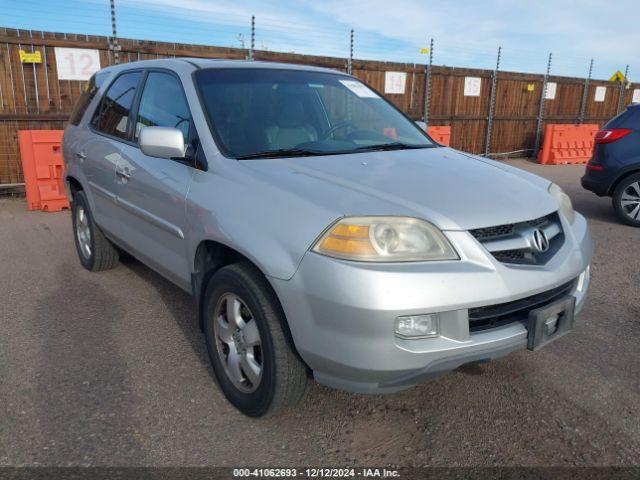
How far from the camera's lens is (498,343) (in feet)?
7.36

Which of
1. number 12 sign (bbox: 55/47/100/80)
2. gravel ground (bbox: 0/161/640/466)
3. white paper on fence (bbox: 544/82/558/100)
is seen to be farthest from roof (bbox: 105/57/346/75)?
white paper on fence (bbox: 544/82/558/100)

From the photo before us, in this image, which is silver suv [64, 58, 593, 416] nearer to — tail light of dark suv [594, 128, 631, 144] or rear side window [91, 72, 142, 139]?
rear side window [91, 72, 142, 139]

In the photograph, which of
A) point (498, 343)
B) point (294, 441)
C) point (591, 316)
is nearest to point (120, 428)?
point (294, 441)

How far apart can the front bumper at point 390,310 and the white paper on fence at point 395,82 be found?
11.1 meters

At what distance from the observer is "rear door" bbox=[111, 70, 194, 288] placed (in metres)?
3.03

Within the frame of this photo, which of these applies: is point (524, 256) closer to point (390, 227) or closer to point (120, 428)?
point (390, 227)

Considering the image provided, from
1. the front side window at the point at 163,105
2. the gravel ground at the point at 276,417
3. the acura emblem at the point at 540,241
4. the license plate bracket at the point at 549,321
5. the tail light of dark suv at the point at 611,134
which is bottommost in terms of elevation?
the gravel ground at the point at 276,417

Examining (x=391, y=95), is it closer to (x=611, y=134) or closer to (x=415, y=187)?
(x=611, y=134)

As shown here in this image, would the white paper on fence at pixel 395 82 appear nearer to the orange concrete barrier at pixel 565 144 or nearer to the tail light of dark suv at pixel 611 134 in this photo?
the orange concrete barrier at pixel 565 144

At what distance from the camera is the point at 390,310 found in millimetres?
2041

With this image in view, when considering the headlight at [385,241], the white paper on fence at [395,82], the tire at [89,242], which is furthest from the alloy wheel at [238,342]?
the white paper on fence at [395,82]

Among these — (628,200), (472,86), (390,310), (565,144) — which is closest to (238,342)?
(390,310)

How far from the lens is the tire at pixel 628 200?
6886mm

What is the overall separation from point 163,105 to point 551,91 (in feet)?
51.5
